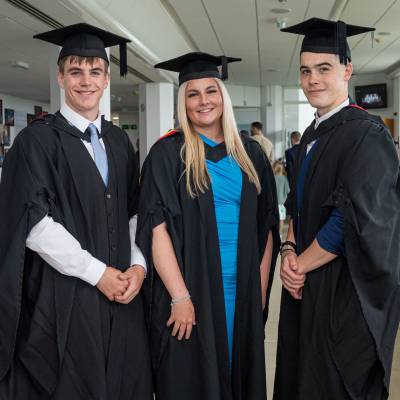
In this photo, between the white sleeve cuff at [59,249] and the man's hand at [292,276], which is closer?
the white sleeve cuff at [59,249]

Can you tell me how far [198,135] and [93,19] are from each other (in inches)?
136

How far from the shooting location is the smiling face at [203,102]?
7.14ft

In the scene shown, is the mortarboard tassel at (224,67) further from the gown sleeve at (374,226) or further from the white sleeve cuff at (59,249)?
the white sleeve cuff at (59,249)

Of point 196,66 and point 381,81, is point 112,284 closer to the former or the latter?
point 196,66

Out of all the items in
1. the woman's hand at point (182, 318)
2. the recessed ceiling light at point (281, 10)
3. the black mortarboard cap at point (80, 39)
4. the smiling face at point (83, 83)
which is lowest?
the woman's hand at point (182, 318)

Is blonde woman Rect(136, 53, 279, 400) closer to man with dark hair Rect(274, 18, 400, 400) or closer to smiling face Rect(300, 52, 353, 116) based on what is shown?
man with dark hair Rect(274, 18, 400, 400)

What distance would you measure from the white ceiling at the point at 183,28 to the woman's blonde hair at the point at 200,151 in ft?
9.57

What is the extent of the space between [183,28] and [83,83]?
23.4 feet

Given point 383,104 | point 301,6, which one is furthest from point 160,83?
point 383,104

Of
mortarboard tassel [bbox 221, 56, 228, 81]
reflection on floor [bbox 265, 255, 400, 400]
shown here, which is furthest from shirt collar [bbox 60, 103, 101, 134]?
reflection on floor [bbox 265, 255, 400, 400]

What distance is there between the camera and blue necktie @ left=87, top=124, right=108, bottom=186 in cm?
205

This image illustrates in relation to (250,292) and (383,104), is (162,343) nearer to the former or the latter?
(250,292)

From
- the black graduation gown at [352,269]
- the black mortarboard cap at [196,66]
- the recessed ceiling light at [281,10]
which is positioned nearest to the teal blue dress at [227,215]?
the black graduation gown at [352,269]

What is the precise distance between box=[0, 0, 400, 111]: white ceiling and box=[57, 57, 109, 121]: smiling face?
2775 millimetres
